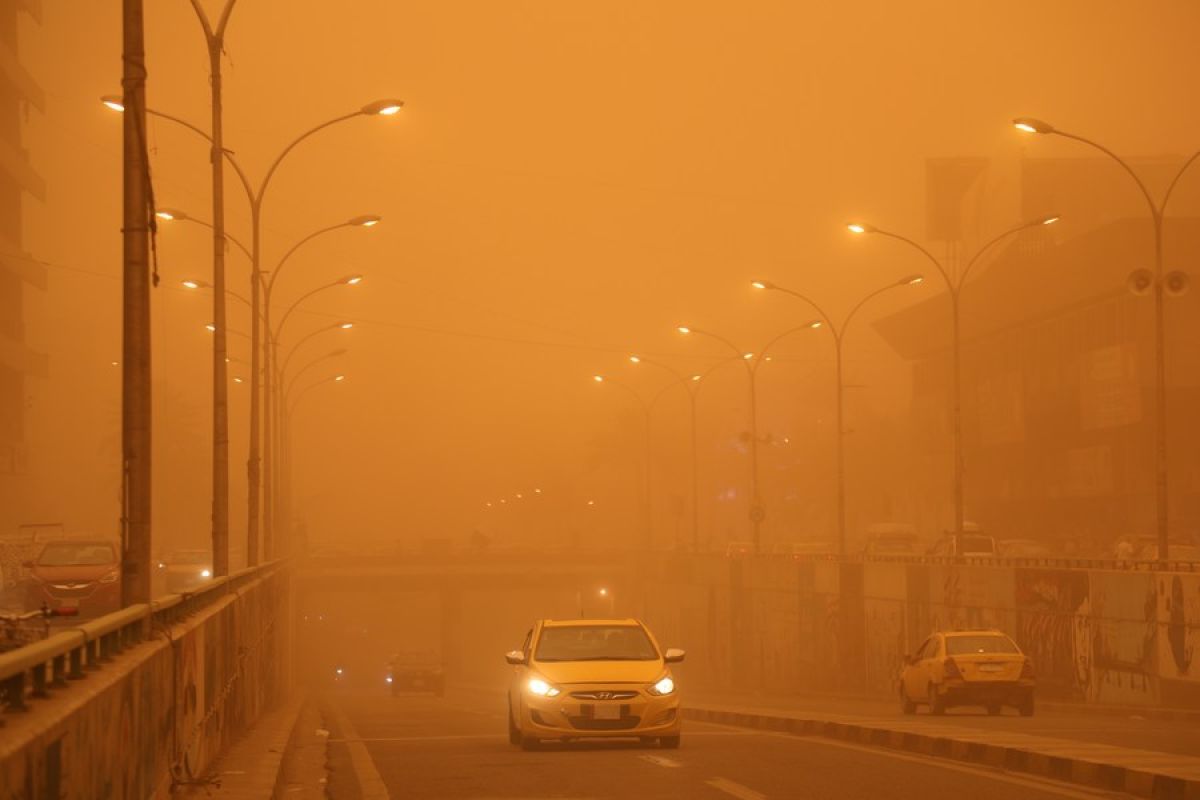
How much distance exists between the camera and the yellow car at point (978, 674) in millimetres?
29656

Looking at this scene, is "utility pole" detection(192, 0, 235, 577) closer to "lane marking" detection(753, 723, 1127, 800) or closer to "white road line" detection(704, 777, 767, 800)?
"lane marking" detection(753, 723, 1127, 800)

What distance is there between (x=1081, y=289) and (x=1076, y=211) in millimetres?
17629

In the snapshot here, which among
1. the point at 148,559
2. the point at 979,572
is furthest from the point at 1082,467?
the point at 148,559

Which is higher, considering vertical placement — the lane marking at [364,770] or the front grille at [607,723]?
the front grille at [607,723]

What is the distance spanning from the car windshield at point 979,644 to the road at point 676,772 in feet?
28.2

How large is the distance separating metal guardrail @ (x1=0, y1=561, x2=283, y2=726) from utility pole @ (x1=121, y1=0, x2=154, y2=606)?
1.31ft

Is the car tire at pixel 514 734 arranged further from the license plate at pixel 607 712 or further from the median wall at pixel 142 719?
the median wall at pixel 142 719

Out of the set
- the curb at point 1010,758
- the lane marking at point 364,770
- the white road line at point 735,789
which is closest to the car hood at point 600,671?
the lane marking at point 364,770

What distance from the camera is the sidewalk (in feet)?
45.2

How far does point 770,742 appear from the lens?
20.3 m

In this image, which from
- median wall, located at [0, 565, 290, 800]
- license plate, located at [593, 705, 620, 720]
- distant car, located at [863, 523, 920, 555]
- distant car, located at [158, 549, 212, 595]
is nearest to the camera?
median wall, located at [0, 565, 290, 800]

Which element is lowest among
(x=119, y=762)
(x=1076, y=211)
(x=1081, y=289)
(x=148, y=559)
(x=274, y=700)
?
(x=274, y=700)

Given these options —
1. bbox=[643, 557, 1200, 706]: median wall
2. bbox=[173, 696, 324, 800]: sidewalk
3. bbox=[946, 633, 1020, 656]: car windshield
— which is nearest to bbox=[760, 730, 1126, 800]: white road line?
bbox=[173, 696, 324, 800]: sidewalk

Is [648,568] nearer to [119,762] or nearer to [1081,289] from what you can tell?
[1081,289]
